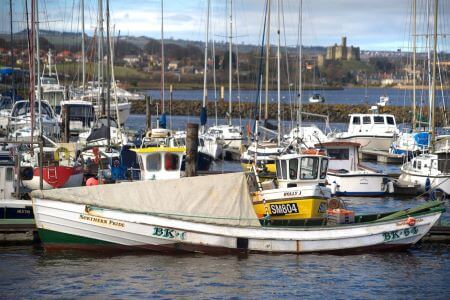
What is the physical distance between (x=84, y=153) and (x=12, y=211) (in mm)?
18007

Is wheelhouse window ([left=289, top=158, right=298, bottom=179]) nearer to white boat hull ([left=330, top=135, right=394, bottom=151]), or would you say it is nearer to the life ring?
the life ring

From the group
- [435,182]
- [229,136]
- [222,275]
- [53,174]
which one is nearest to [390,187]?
[435,182]

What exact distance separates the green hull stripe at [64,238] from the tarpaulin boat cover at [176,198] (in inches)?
49.2

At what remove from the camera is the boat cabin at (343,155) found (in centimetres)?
4881

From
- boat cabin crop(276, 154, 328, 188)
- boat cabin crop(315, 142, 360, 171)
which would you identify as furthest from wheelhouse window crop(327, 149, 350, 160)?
boat cabin crop(276, 154, 328, 188)

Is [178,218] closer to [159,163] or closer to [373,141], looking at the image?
A: [159,163]

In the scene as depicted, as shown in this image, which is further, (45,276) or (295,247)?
(295,247)

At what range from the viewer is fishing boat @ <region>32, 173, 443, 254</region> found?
30.7 meters

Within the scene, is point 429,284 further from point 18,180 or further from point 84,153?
point 84,153

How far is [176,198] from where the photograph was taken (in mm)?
30891

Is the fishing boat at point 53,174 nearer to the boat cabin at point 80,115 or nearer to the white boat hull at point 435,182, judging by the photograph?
the white boat hull at point 435,182

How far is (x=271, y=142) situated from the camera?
61531 millimetres

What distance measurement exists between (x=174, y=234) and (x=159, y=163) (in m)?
7.09

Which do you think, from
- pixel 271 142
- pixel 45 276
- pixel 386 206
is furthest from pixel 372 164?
pixel 45 276
